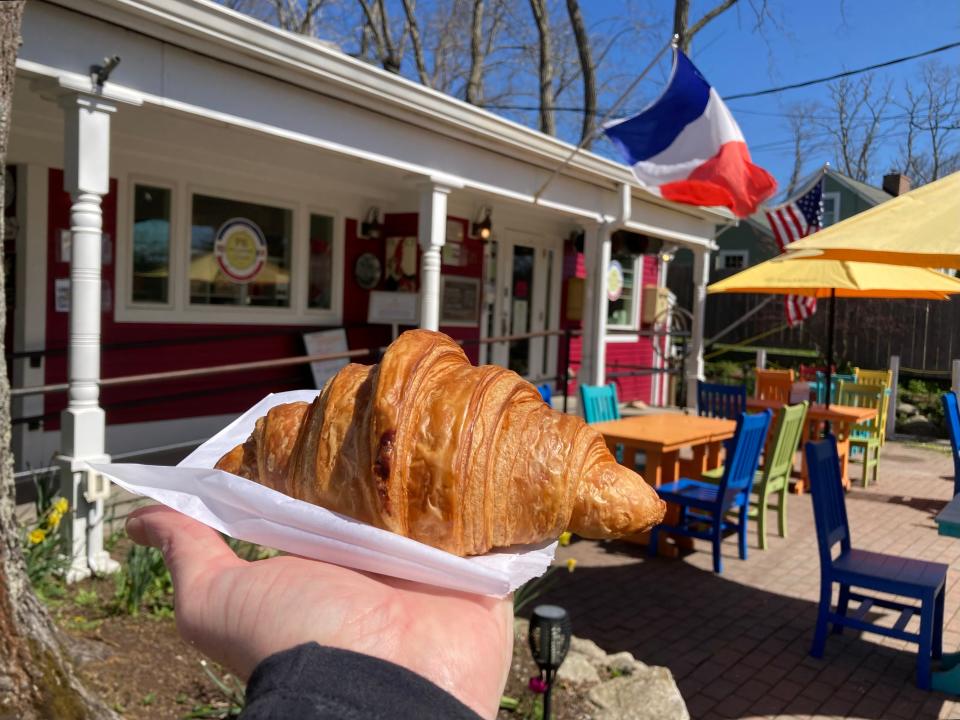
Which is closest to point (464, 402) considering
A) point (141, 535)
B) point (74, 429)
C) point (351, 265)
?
point (141, 535)

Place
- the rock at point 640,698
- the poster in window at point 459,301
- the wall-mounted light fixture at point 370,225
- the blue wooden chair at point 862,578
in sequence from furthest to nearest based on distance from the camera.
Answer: the poster in window at point 459,301
the wall-mounted light fixture at point 370,225
the blue wooden chair at point 862,578
the rock at point 640,698

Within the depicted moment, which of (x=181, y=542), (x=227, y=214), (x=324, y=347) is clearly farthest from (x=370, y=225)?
(x=181, y=542)

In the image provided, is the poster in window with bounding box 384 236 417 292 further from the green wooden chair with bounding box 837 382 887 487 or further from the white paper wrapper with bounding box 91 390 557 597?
→ the white paper wrapper with bounding box 91 390 557 597

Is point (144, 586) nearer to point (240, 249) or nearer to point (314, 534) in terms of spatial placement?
point (314, 534)

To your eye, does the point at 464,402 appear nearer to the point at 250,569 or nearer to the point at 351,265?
the point at 250,569

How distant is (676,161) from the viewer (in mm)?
8234

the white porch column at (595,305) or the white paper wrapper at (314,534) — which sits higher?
the white porch column at (595,305)

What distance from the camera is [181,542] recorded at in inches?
56.3

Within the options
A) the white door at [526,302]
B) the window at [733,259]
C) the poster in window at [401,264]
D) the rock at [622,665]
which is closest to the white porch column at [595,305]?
the white door at [526,302]

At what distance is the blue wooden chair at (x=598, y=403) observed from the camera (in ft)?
24.5

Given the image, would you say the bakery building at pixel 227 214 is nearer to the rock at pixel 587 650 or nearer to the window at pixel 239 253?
the window at pixel 239 253

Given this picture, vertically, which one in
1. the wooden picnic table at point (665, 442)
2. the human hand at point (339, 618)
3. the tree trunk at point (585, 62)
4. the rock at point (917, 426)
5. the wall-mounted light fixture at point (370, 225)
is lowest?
the rock at point (917, 426)

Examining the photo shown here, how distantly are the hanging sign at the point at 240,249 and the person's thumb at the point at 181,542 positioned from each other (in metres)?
7.03

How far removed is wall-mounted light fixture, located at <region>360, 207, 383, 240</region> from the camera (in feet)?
32.1
